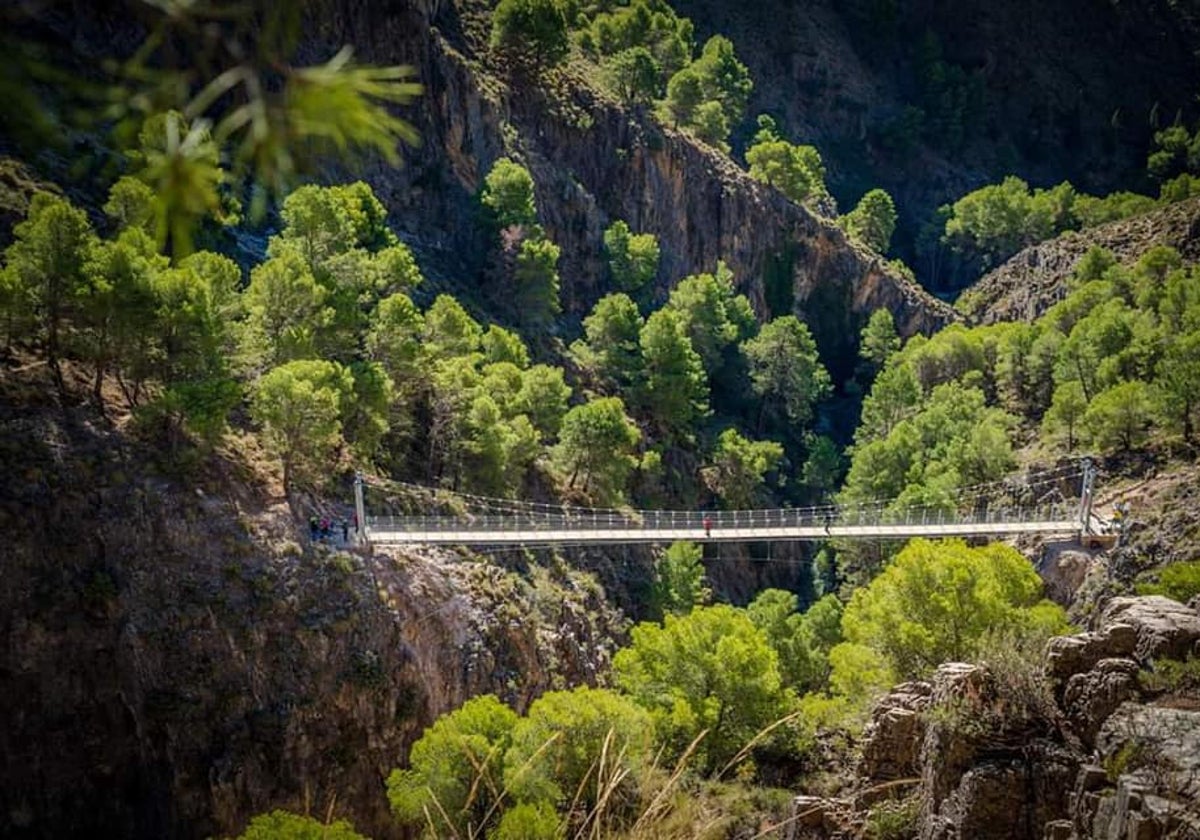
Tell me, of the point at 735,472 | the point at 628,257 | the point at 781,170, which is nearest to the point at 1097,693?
the point at 735,472

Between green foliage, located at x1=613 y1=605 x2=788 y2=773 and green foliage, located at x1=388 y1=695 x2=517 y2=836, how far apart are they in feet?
13.3

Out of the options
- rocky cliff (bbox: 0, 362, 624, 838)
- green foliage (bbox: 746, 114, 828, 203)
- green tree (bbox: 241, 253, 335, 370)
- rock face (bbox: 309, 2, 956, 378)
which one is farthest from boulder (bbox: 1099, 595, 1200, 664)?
green foliage (bbox: 746, 114, 828, 203)

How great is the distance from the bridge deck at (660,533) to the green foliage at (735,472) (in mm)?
15326

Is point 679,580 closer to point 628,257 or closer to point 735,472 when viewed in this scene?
point 735,472

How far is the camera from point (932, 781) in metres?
12.9

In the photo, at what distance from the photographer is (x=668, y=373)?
52.4 m

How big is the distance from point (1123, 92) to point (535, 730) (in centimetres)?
10252

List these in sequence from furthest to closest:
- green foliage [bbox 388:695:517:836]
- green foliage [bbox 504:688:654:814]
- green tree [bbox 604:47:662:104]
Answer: green tree [bbox 604:47:662:104] → green foliage [bbox 388:695:517:836] → green foliage [bbox 504:688:654:814]

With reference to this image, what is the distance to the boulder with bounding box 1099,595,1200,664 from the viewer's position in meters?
12.1

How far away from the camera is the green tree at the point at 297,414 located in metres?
29.3

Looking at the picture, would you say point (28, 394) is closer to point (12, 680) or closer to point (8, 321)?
point (8, 321)

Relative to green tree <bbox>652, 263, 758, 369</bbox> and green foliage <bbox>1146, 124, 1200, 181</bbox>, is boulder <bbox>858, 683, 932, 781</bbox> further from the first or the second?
green foliage <bbox>1146, 124, 1200, 181</bbox>

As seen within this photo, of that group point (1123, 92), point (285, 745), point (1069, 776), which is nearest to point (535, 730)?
point (285, 745)

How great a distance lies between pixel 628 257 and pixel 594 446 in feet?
67.6
